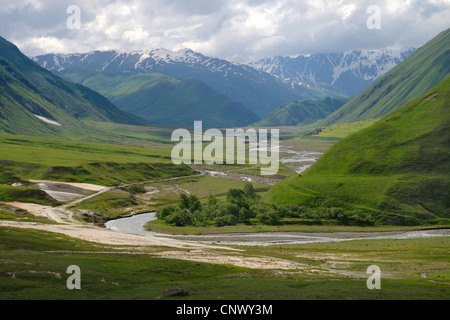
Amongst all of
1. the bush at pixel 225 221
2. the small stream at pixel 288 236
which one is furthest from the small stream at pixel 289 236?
the bush at pixel 225 221

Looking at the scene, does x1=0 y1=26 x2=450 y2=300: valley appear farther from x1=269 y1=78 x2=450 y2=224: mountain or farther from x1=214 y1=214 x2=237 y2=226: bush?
x1=269 y1=78 x2=450 y2=224: mountain

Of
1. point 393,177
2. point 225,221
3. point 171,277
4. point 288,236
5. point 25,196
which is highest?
point 393,177

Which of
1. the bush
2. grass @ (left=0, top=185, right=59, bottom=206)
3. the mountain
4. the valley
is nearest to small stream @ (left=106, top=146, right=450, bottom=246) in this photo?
the valley

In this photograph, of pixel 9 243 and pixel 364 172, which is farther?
pixel 364 172

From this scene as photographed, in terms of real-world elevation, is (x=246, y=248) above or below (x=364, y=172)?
below

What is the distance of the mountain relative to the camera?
153625mm

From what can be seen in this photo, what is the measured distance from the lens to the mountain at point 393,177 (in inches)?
6048

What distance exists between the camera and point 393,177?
167500 mm

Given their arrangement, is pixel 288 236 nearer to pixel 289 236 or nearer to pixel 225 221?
pixel 289 236

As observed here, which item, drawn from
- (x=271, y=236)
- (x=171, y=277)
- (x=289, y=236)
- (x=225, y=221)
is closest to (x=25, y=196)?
(x=225, y=221)
